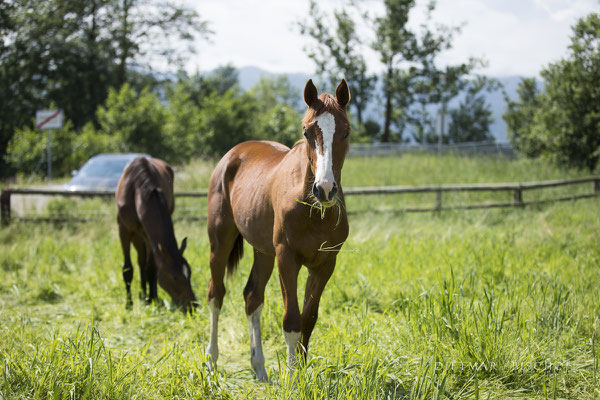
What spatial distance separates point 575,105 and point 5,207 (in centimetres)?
1607

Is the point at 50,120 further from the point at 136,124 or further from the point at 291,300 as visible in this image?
the point at 291,300

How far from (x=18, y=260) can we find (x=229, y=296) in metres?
4.10

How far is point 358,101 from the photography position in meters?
40.1

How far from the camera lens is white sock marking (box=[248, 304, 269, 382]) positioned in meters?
3.75

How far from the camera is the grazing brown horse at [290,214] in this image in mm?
2955

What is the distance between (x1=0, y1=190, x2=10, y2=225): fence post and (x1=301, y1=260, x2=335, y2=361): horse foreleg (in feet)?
27.5

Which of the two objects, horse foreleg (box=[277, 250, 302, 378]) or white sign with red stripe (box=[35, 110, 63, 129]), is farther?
white sign with red stripe (box=[35, 110, 63, 129])

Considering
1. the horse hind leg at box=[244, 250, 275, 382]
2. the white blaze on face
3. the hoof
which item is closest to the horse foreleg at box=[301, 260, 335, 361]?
the hoof

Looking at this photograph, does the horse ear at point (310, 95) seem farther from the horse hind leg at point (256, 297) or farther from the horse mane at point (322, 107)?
the horse hind leg at point (256, 297)

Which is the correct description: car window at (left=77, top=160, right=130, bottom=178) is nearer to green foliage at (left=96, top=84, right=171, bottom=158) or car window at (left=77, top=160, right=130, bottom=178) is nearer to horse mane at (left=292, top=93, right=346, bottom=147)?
green foliage at (left=96, top=84, right=171, bottom=158)

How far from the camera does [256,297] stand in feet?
13.2

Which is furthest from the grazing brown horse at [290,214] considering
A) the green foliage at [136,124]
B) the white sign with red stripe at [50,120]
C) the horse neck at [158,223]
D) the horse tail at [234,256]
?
the green foliage at [136,124]

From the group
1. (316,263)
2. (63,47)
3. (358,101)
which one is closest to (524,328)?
(316,263)

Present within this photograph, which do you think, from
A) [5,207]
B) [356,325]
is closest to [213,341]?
[356,325]
